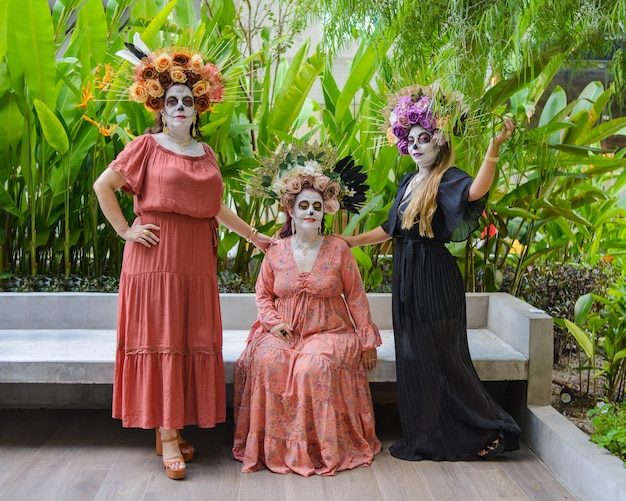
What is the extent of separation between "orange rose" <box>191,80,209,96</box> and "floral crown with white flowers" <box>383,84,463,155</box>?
71cm

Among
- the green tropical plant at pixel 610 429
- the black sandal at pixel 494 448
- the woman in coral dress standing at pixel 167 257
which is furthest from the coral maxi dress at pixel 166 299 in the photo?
the green tropical plant at pixel 610 429

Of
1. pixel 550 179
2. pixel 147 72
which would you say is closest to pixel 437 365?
pixel 550 179

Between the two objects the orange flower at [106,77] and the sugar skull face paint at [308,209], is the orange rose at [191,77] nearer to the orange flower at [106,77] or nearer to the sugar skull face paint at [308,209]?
the orange flower at [106,77]

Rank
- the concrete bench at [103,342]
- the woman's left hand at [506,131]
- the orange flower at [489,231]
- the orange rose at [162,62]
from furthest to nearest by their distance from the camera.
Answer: the orange flower at [489,231]
the concrete bench at [103,342]
the orange rose at [162,62]
the woman's left hand at [506,131]

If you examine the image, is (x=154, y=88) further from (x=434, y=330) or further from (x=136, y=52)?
(x=434, y=330)

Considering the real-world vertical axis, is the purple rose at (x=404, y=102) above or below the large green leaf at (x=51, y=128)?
above

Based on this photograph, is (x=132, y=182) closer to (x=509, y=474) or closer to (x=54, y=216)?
(x=54, y=216)

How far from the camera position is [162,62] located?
114 inches

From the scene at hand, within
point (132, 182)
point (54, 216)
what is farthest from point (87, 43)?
point (132, 182)

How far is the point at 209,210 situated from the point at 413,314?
34.7 inches

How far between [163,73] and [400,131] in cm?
91

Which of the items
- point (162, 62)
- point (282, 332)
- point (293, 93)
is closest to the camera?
point (162, 62)

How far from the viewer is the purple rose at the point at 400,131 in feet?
10.1

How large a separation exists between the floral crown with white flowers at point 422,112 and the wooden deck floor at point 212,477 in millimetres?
1245
